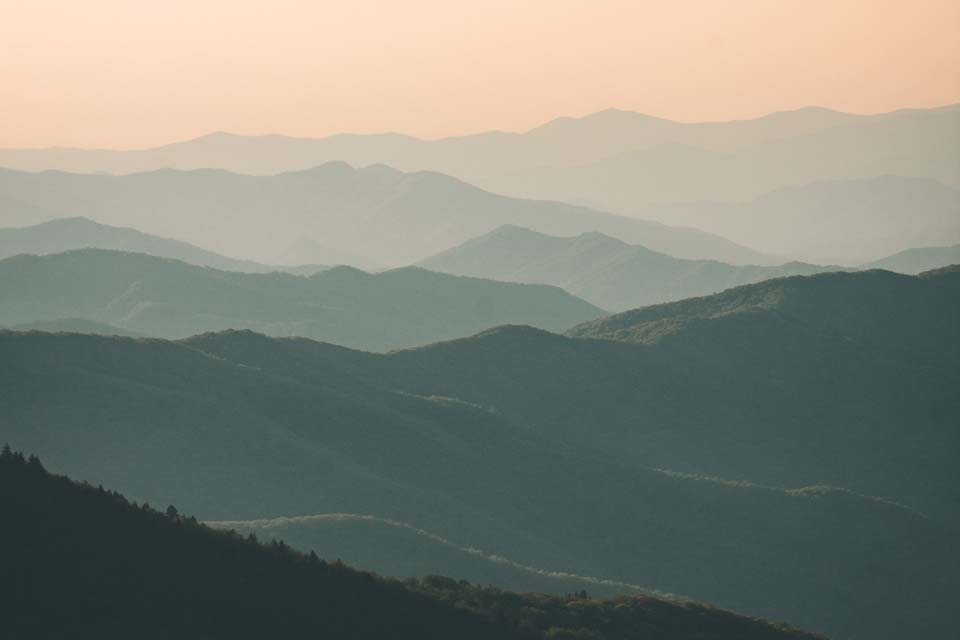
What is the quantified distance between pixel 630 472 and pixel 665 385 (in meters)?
26.2

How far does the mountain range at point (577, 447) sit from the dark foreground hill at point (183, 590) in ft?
133

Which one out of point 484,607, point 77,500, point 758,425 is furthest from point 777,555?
point 77,500

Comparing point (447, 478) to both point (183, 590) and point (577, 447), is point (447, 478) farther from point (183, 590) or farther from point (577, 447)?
point (183, 590)

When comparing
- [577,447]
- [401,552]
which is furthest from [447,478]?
[401,552]

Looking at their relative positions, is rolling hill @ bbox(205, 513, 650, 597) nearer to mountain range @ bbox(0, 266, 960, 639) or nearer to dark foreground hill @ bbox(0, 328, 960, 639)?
dark foreground hill @ bbox(0, 328, 960, 639)

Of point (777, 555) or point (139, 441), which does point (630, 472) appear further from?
point (139, 441)

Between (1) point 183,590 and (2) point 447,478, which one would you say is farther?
(2) point 447,478

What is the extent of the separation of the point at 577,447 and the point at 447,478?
1615cm

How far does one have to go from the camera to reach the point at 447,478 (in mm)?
100250

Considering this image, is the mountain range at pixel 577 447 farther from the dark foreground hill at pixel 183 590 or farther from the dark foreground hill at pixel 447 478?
the dark foreground hill at pixel 183 590

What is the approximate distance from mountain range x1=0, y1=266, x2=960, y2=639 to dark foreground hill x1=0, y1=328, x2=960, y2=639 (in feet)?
0.63

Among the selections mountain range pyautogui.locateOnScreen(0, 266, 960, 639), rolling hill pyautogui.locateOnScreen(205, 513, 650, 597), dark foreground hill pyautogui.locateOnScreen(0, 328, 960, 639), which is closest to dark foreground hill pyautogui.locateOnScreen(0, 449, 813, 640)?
rolling hill pyautogui.locateOnScreen(205, 513, 650, 597)

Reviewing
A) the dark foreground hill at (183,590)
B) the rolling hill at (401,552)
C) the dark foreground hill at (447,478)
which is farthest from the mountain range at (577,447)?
the dark foreground hill at (183,590)

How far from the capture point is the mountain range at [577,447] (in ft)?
297
